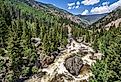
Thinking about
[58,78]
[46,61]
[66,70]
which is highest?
[46,61]

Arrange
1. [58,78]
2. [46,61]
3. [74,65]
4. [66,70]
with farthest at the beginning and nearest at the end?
[46,61]
[74,65]
[66,70]
[58,78]

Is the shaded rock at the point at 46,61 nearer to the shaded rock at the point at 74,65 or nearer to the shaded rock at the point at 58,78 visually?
the shaded rock at the point at 74,65

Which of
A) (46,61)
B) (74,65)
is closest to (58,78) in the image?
(74,65)

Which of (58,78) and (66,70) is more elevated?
(66,70)

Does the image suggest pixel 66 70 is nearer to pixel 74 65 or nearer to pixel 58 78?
pixel 74 65

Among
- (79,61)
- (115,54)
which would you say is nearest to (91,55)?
(79,61)

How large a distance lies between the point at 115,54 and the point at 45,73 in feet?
194

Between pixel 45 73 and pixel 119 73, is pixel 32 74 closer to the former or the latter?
pixel 45 73

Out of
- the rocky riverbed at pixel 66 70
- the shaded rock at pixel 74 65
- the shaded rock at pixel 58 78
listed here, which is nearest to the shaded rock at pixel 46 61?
the rocky riverbed at pixel 66 70

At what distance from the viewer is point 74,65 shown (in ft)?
326

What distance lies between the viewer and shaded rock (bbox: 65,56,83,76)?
324 ft

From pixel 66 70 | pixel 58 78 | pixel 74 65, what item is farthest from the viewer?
pixel 74 65

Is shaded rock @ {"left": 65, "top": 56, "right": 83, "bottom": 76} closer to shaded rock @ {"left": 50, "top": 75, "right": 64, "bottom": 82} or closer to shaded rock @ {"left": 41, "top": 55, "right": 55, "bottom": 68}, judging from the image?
shaded rock @ {"left": 50, "top": 75, "right": 64, "bottom": 82}

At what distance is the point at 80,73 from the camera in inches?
3863
